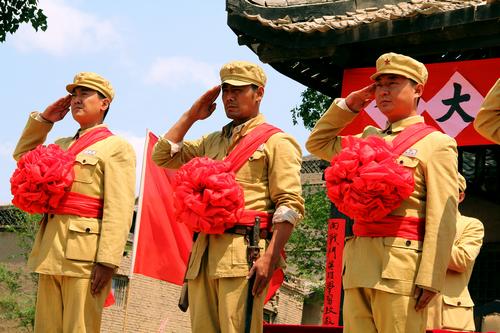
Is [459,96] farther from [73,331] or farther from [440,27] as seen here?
[73,331]

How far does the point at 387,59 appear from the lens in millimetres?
5477

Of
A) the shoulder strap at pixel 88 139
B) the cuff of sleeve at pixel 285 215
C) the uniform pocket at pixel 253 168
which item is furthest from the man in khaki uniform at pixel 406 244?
the shoulder strap at pixel 88 139

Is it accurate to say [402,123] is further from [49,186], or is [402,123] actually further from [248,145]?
[49,186]

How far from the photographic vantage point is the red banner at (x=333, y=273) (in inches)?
467

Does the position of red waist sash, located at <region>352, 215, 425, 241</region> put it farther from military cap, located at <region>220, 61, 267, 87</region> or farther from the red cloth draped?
military cap, located at <region>220, 61, 267, 87</region>

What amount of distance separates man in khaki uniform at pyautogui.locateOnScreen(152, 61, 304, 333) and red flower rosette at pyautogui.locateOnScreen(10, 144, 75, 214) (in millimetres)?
590

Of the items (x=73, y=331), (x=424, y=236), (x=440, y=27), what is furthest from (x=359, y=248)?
(x=440, y=27)

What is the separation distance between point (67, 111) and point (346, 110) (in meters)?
2.13

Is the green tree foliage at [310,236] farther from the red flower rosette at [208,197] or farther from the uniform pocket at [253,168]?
the red flower rosette at [208,197]

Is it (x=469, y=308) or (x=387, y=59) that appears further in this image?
(x=469, y=308)

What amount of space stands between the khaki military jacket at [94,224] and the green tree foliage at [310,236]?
470 inches

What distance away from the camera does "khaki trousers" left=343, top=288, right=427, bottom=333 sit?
5070mm

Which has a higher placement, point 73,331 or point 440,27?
point 440,27

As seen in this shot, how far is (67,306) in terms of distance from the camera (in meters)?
6.04
